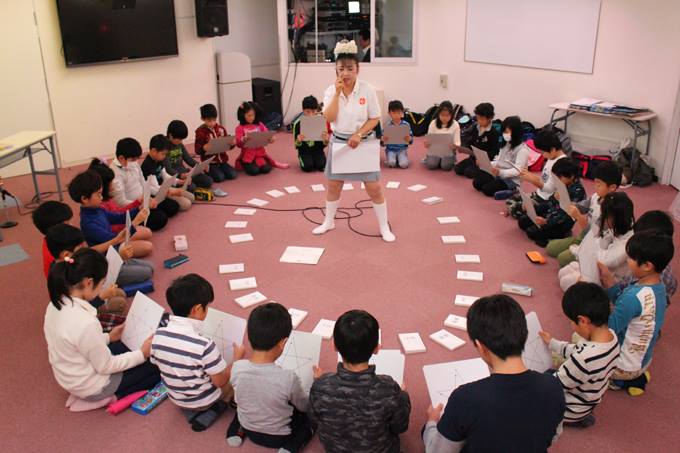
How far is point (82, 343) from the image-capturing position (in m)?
2.64

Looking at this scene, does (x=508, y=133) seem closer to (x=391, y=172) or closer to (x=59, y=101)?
(x=391, y=172)

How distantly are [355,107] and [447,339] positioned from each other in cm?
190

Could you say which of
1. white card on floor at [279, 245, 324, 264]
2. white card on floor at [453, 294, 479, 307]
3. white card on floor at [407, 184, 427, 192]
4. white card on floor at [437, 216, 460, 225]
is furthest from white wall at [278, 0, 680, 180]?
white card on floor at [279, 245, 324, 264]

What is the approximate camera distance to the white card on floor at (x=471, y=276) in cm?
406

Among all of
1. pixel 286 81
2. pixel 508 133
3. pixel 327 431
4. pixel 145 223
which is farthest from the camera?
pixel 286 81

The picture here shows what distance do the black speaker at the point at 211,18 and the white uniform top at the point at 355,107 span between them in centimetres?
386

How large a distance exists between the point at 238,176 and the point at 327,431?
4.46 metres

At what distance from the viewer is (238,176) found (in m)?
6.43

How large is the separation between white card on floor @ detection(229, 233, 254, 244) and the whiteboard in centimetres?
442

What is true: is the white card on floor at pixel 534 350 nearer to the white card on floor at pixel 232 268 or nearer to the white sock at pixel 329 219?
the white card on floor at pixel 232 268

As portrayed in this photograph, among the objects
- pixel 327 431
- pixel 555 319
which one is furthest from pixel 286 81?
pixel 327 431

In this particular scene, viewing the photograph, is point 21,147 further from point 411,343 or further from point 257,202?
A: point 411,343

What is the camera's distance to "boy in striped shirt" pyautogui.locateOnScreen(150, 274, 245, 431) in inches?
102

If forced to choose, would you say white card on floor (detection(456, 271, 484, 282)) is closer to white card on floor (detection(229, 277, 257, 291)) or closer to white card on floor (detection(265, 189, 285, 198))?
white card on floor (detection(229, 277, 257, 291))
